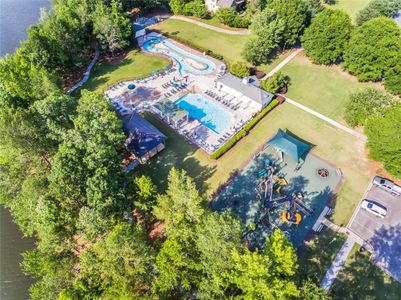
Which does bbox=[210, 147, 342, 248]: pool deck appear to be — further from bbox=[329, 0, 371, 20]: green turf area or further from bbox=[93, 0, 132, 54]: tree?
bbox=[329, 0, 371, 20]: green turf area

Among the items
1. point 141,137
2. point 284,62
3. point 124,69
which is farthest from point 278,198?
point 124,69

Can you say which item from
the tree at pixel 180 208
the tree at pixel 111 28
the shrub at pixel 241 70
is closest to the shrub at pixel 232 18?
the shrub at pixel 241 70

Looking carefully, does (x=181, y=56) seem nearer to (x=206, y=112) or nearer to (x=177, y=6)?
(x=206, y=112)

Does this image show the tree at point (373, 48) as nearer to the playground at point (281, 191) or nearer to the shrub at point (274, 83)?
the shrub at point (274, 83)

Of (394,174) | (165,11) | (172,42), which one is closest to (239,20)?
(172,42)

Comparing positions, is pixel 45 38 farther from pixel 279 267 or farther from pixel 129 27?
pixel 279 267

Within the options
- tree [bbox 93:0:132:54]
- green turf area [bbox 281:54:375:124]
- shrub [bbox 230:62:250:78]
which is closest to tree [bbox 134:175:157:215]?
shrub [bbox 230:62:250:78]

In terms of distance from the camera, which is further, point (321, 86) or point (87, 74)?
→ point (87, 74)

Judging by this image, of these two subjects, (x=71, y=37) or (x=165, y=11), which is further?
(x=165, y=11)
